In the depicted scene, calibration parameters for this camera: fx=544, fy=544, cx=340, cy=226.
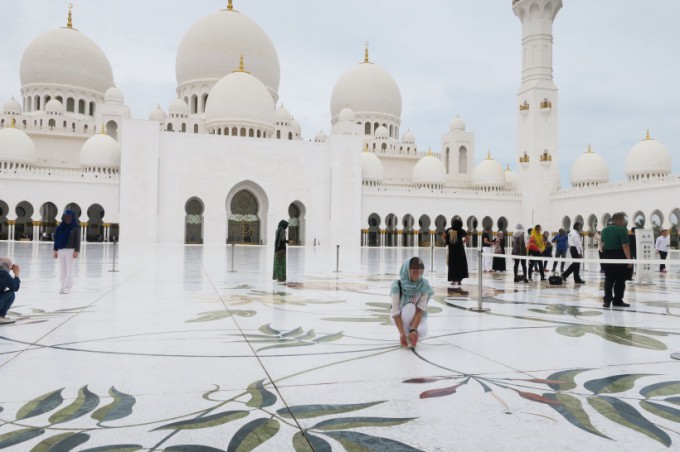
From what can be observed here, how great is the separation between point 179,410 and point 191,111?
118ft

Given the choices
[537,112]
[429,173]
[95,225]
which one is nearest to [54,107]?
[95,225]

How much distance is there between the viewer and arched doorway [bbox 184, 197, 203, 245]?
96.2ft

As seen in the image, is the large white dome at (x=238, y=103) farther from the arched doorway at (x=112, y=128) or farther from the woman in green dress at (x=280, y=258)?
the woman in green dress at (x=280, y=258)

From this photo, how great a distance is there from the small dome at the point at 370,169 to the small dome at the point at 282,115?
6.09m

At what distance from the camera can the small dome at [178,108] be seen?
33.8 metres

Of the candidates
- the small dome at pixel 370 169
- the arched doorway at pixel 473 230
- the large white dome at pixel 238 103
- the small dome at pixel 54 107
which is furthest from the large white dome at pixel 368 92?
the small dome at pixel 54 107

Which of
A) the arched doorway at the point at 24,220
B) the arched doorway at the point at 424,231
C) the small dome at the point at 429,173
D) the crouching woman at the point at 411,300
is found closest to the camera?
the crouching woman at the point at 411,300

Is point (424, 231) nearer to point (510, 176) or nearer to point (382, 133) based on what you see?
point (382, 133)

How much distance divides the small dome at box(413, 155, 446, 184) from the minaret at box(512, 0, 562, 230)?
5122 mm

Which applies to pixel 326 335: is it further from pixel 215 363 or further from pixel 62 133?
pixel 62 133

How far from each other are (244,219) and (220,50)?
11941 millimetres

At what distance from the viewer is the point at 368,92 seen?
1613 inches

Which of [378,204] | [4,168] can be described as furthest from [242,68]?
[4,168]

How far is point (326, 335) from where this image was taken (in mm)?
3771
